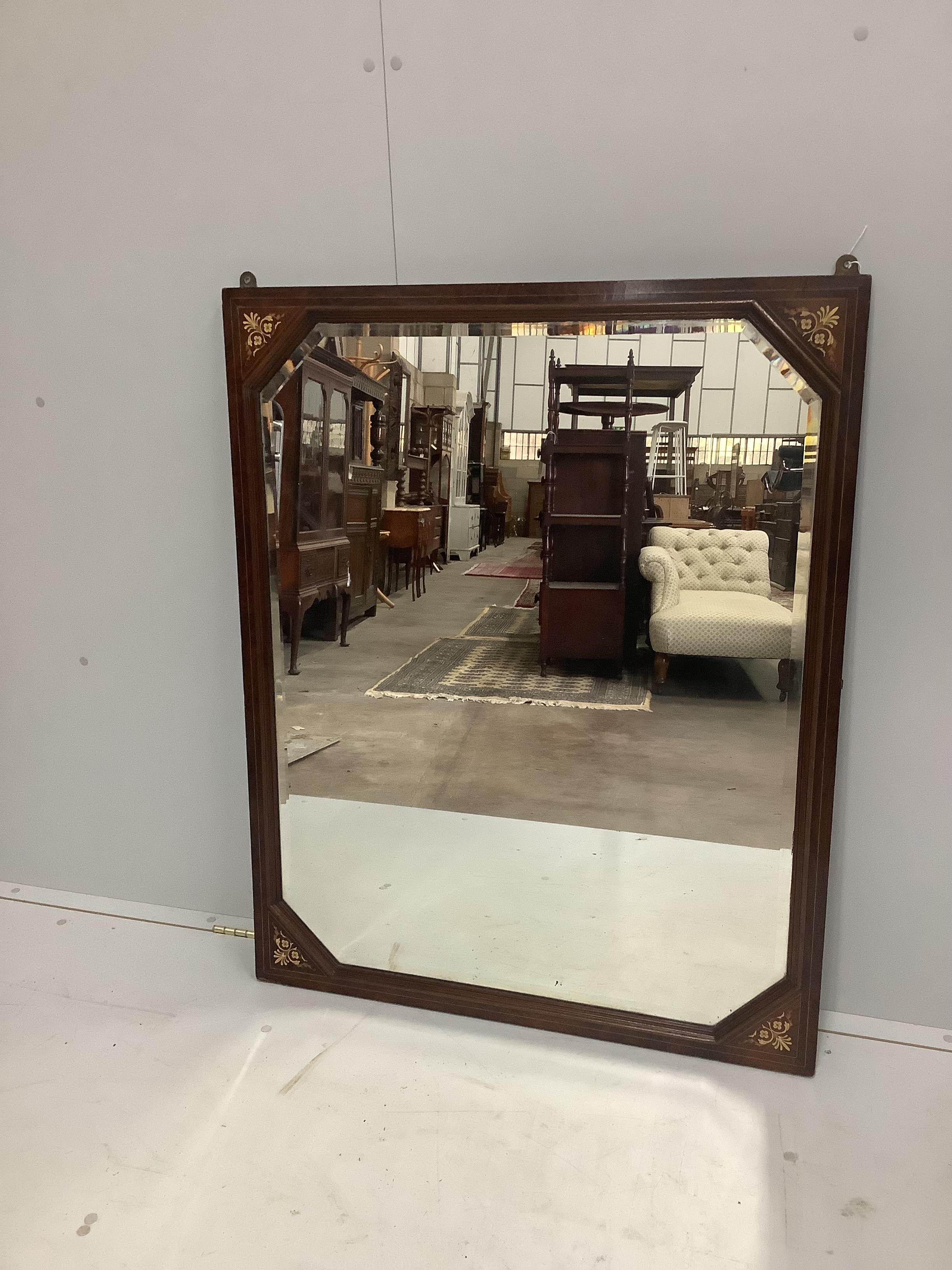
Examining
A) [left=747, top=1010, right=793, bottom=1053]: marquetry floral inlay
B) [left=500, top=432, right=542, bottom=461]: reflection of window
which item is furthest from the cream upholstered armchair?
[left=747, top=1010, right=793, bottom=1053]: marquetry floral inlay

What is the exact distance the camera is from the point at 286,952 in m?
1.48

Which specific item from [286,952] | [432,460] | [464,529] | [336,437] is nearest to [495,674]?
[464,529]

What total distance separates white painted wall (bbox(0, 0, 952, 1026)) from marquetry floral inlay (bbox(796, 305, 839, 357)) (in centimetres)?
10

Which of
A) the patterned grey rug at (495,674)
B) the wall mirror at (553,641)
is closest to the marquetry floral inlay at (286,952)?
the wall mirror at (553,641)

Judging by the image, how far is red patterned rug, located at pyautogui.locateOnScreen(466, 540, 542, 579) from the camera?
145cm

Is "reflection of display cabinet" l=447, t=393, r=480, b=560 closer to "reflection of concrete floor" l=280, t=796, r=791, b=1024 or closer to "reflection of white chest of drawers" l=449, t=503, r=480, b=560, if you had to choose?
"reflection of white chest of drawers" l=449, t=503, r=480, b=560

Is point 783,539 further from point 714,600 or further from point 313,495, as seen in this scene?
point 313,495

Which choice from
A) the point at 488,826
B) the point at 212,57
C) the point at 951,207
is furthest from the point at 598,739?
the point at 212,57

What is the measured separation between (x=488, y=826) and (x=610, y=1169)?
0.55 meters

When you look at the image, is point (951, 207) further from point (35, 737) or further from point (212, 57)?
point (35, 737)

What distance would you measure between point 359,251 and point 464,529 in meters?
0.46

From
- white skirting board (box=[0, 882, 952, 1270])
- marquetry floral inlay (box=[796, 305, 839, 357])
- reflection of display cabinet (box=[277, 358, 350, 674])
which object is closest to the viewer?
white skirting board (box=[0, 882, 952, 1270])

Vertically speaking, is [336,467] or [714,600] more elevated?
[336,467]

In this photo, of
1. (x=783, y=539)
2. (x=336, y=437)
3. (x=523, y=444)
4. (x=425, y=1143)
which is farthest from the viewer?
(x=336, y=437)
